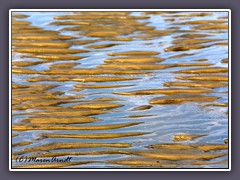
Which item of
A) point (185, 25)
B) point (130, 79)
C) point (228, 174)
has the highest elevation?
point (185, 25)

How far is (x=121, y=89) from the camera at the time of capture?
251 inches

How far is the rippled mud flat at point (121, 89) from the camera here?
627 cm

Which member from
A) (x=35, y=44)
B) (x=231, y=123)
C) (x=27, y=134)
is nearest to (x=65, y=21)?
(x=35, y=44)

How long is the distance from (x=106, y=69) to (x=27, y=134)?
0.74 metres

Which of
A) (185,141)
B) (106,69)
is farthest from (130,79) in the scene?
(185,141)

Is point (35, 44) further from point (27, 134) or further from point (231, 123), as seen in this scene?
point (231, 123)

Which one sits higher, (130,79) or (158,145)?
(130,79)

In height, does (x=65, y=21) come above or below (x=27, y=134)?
above

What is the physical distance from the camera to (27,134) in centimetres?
628

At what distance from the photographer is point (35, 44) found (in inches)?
254

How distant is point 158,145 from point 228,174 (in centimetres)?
55

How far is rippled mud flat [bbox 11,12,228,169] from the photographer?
20.6 feet

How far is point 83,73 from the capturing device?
6363 millimetres
